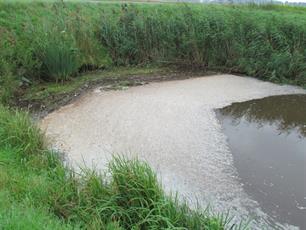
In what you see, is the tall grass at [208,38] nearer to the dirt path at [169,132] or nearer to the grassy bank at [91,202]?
the dirt path at [169,132]

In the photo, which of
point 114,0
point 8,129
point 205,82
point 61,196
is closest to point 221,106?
point 205,82

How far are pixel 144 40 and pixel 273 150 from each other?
575cm

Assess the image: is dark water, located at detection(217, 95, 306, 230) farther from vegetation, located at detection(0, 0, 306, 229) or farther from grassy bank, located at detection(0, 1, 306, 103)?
grassy bank, located at detection(0, 1, 306, 103)

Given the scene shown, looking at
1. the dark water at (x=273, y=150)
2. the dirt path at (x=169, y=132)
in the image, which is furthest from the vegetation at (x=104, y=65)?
the dark water at (x=273, y=150)

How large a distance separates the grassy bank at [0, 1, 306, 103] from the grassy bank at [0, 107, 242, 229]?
468cm

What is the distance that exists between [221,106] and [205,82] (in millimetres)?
1816

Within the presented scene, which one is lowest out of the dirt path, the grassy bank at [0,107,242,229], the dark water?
the dark water

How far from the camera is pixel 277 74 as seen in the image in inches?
371

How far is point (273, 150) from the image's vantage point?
18.4 ft

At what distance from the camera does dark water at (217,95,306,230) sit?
13.9 feet

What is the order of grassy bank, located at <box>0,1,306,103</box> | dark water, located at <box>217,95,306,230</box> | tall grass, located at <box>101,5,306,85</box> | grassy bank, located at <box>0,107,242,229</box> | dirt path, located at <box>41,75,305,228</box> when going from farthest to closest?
1. tall grass, located at <box>101,5,306,85</box>
2. grassy bank, located at <box>0,1,306,103</box>
3. dirt path, located at <box>41,75,305,228</box>
4. dark water, located at <box>217,95,306,230</box>
5. grassy bank, located at <box>0,107,242,229</box>

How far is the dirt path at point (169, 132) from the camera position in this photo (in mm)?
4508

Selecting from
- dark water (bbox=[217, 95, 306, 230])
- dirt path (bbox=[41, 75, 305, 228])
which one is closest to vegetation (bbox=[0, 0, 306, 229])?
dirt path (bbox=[41, 75, 305, 228])

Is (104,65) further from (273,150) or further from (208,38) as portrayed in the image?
(273,150)
